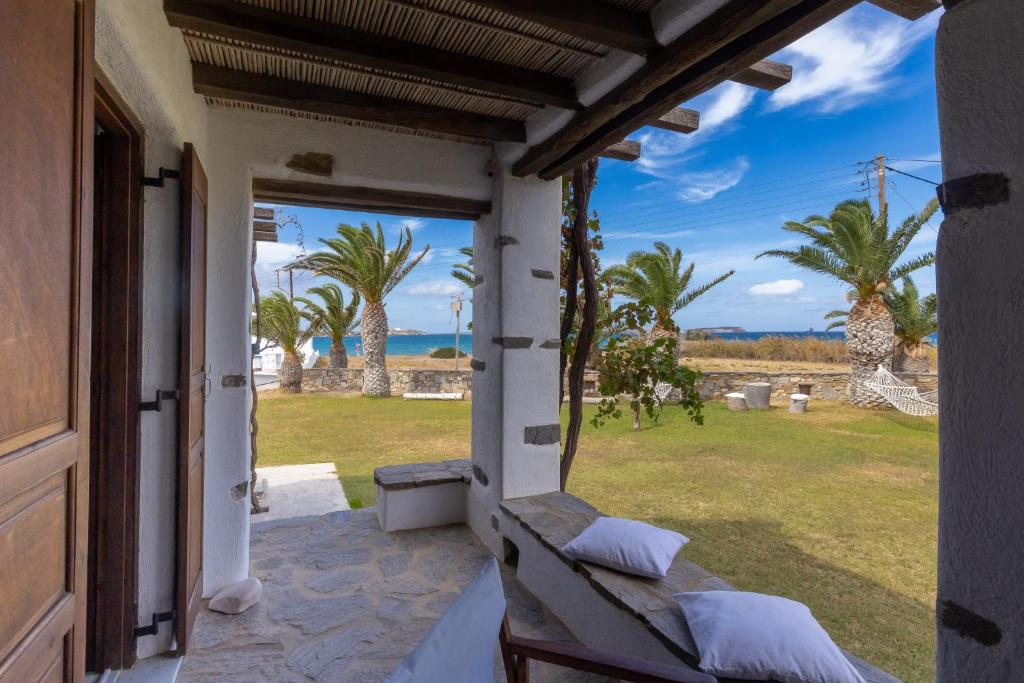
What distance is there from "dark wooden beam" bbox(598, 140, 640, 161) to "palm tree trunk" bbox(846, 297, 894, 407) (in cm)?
947

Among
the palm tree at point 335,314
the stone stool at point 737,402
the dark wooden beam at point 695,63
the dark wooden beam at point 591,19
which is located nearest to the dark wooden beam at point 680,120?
the dark wooden beam at point 695,63

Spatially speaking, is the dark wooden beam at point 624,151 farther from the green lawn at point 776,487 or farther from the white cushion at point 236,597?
the white cushion at point 236,597

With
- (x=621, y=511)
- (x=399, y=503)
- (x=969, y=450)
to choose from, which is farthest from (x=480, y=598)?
(x=621, y=511)

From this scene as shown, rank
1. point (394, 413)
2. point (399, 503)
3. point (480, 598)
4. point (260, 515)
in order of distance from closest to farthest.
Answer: point (480, 598) < point (399, 503) < point (260, 515) < point (394, 413)

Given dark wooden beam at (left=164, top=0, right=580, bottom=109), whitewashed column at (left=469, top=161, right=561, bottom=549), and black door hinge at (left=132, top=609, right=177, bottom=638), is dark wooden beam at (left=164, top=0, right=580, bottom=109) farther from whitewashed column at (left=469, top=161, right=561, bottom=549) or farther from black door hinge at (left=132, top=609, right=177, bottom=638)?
black door hinge at (left=132, top=609, right=177, bottom=638)

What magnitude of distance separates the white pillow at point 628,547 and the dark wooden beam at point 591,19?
1.77 meters

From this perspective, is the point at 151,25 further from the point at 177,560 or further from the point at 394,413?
the point at 394,413

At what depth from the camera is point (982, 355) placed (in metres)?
0.81

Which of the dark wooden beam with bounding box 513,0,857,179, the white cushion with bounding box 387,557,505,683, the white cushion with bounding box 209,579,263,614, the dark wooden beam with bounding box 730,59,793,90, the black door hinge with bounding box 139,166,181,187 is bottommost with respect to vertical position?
the white cushion with bounding box 209,579,263,614

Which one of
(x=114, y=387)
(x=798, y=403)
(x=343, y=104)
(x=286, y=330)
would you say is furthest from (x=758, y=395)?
(x=286, y=330)

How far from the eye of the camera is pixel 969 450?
33.0 inches

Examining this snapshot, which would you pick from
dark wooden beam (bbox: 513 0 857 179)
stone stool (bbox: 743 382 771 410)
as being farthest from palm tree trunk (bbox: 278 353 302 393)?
dark wooden beam (bbox: 513 0 857 179)

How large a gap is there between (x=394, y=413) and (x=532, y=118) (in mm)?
8055

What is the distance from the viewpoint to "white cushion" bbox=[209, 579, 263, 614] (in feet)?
7.34
